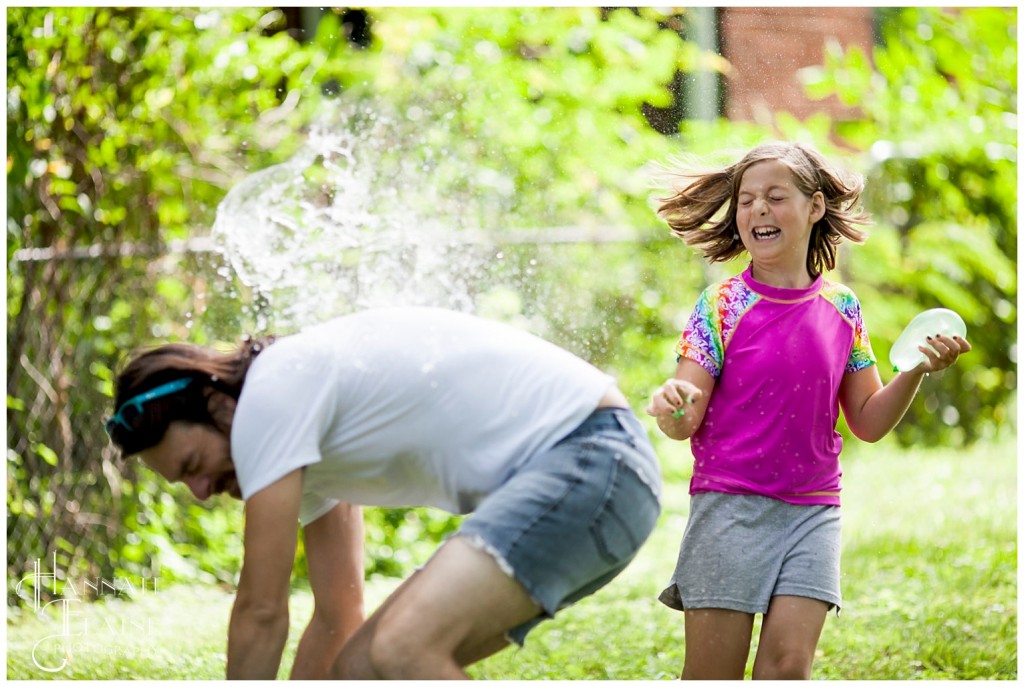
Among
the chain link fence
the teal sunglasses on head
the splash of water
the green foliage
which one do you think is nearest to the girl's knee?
the teal sunglasses on head

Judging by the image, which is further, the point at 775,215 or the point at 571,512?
the point at 775,215

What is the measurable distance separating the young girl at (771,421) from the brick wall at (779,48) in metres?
1.14

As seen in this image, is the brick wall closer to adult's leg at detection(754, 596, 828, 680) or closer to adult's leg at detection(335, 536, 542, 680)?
adult's leg at detection(754, 596, 828, 680)

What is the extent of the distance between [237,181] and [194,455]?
2.25 m

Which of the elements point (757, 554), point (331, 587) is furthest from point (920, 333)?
point (331, 587)

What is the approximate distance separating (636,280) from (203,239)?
1.70 meters

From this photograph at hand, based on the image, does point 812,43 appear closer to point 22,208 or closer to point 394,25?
point 394,25

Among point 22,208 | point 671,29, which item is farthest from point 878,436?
point 22,208

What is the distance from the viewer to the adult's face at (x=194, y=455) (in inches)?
78.0

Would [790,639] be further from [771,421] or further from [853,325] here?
[853,325]

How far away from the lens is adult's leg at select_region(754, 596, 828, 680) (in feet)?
7.59

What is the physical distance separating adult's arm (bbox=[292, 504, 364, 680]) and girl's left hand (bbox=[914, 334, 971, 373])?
46.6 inches

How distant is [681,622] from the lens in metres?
3.64

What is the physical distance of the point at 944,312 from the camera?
2504mm
